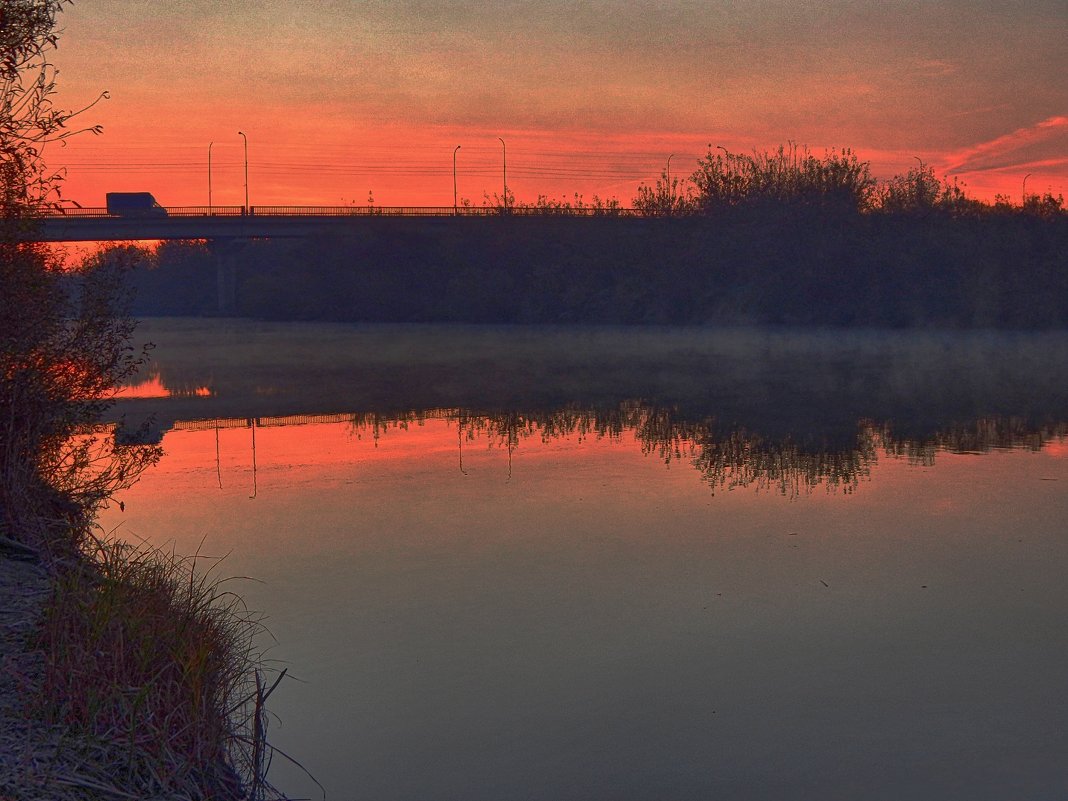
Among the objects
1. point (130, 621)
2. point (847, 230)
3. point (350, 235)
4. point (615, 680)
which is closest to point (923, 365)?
point (847, 230)

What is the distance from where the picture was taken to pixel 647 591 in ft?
40.0

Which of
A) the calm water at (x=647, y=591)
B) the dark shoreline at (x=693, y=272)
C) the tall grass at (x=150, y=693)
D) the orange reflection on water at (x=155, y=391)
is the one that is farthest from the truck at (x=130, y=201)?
the tall grass at (x=150, y=693)

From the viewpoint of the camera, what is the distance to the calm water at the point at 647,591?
8195 millimetres

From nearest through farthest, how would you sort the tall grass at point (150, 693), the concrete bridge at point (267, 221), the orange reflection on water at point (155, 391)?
the tall grass at point (150, 693) → the orange reflection on water at point (155, 391) → the concrete bridge at point (267, 221)

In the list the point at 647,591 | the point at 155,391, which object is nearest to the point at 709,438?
the point at 647,591

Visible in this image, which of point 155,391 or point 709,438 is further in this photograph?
point 155,391

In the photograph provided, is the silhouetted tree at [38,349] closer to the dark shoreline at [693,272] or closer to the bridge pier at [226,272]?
the dark shoreline at [693,272]

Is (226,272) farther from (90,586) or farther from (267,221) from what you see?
(90,586)

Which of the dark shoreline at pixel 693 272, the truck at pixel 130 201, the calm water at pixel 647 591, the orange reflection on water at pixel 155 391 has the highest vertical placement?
the truck at pixel 130 201

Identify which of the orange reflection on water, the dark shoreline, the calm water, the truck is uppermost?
the truck

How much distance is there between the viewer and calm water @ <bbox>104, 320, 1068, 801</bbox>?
323 inches

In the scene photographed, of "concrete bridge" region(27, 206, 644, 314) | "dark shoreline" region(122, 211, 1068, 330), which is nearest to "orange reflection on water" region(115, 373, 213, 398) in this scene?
"dark shoreline" region(122, 211, 1068, 330)

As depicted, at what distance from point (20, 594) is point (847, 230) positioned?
7417cm

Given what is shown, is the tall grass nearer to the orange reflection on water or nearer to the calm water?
the calm water
